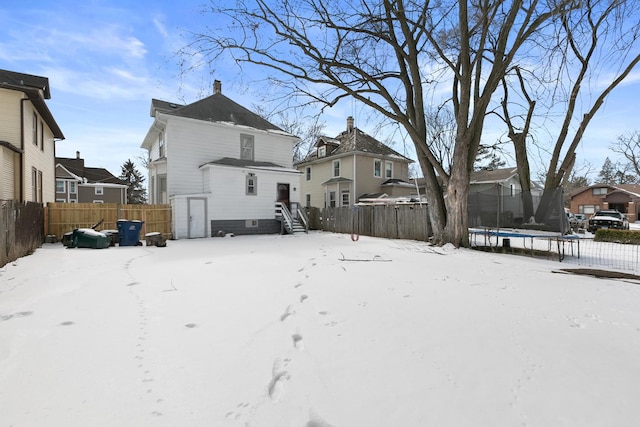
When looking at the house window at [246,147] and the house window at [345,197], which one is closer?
the house window at [246,147]

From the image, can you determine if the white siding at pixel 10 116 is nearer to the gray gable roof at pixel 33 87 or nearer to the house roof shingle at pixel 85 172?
the gray gable roof at pixel 33 87

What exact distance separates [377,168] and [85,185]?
31896mm

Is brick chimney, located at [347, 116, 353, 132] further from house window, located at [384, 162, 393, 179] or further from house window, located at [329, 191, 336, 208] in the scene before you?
house window, located at [329, 191, 336, 208]

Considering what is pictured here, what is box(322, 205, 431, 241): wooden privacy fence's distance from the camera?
13.8 metres

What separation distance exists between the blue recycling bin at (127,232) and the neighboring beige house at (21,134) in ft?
12.1

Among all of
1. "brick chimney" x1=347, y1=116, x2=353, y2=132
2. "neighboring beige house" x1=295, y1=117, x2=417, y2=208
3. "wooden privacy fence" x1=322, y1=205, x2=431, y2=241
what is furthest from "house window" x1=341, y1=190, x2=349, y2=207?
"brick chimney" x1=347, y1=116, x2=353, y2=132

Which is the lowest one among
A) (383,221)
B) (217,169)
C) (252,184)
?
(383,221)

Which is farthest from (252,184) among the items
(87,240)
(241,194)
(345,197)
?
(345,197)

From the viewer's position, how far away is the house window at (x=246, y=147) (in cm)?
1823

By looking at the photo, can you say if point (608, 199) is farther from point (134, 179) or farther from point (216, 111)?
point (134, 179)

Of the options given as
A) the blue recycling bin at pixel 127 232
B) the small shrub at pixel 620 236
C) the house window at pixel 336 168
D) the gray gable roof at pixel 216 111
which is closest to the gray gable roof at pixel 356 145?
the house window at pixel 336 168

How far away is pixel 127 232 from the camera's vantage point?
11984 mm

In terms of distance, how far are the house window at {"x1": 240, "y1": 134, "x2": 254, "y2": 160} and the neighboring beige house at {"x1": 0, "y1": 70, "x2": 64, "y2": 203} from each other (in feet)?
28.6

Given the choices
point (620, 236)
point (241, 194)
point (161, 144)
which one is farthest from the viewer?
point (161, 144)
